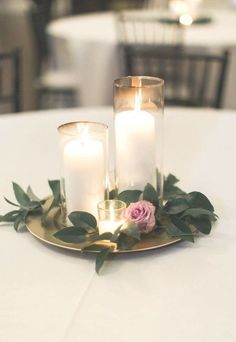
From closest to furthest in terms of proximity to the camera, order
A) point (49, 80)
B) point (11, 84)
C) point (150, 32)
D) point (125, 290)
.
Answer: point (125, 290), point (150, 32), point (49, 80), point (11, 84)

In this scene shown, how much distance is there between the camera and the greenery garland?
680 mm

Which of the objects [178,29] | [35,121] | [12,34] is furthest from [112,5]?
[35,121]

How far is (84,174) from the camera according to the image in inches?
28.5

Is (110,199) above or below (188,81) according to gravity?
above

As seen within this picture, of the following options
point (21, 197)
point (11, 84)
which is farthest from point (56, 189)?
point (11, 84)

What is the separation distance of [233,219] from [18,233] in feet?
1.03

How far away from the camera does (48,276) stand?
2.14 feet

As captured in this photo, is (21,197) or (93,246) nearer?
(93,246)

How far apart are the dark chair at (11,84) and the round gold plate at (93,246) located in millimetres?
1149

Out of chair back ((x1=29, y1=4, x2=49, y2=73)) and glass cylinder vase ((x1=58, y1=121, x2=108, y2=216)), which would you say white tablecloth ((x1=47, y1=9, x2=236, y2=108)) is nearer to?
chair back ((x1=29, y1=4, x2=49, y2=73))

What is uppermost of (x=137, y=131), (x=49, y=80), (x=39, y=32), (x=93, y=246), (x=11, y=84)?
(x=137, y=131)

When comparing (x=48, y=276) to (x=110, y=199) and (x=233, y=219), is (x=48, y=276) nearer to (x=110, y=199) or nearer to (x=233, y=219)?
(x=110, y=199)

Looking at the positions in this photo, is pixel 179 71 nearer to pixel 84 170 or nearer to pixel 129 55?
pixel 129 55

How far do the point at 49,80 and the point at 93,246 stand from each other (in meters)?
2.22
